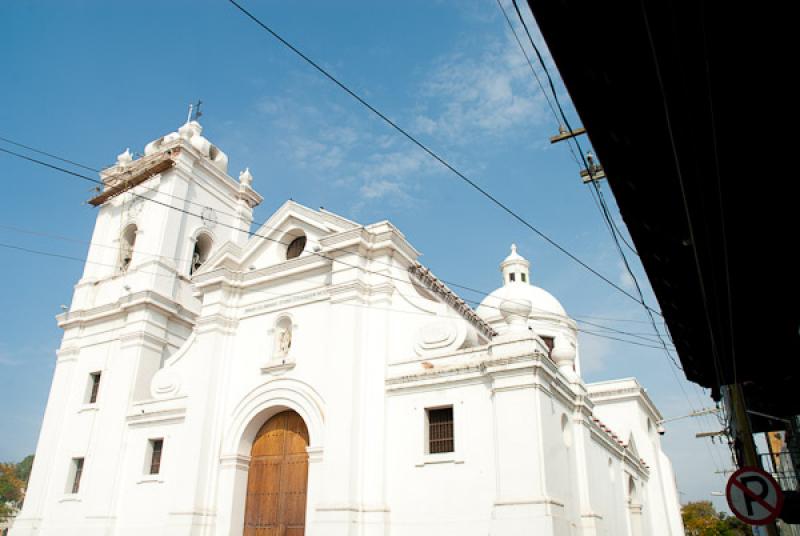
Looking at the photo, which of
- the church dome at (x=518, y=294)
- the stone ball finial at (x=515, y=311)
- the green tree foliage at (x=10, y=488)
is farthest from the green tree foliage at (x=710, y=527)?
the green tree foliage at (x=10, y=488)

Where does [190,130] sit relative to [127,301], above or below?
above

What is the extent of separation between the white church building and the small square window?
0.05 m

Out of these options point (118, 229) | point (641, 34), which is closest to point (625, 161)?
point (641, 34)

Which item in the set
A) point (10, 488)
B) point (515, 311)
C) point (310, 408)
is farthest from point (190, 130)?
point (10, 488)

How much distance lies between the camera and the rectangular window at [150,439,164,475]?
1728cm

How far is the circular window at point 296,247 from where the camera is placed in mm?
18078

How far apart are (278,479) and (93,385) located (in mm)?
10561

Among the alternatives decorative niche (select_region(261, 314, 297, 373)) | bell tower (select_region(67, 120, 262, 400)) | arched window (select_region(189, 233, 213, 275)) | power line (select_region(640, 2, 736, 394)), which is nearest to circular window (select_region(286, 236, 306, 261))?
decorative niche (select_region(261, 314, 297, 373))

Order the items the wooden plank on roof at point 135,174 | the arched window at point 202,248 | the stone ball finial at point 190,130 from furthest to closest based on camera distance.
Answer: the stone ball finial at point 190,130 < the arched window at point 202,248 < the wooden plank on roof at point 135,174

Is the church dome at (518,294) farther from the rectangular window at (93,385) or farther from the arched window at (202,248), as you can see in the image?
the rectangular window at (93,385)

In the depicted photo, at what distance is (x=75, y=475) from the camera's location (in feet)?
67.3

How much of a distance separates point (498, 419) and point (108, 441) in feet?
45.1

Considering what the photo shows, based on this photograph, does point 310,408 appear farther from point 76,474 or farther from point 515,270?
point 515,270

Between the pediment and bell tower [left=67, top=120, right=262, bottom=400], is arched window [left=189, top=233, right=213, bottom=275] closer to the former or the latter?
bell tower [left=67, top=120, right=262, bottom=400]
